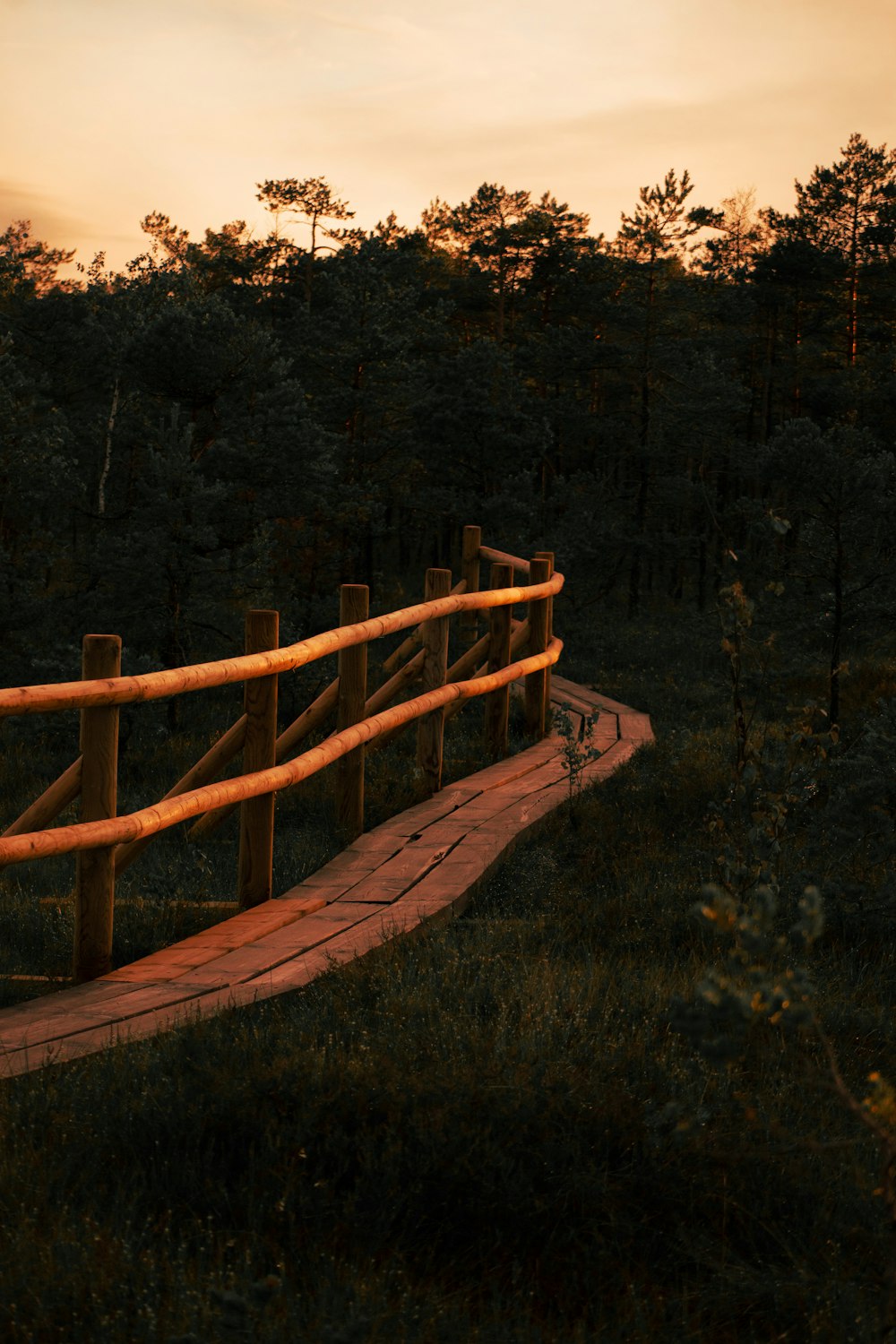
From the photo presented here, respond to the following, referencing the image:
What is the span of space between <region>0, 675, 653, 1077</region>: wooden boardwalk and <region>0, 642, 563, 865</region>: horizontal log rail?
1.95 ft

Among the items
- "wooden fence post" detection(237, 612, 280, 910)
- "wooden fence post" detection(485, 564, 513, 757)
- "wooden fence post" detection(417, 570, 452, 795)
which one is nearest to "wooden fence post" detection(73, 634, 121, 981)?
"wooden fence post" detection(237, 612, 280, 910)

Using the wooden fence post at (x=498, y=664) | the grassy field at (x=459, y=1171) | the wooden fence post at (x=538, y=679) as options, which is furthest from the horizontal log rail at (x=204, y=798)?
the wooden fence post at (x=538, y=679)

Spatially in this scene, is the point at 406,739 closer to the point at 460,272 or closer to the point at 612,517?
the point at 612,517

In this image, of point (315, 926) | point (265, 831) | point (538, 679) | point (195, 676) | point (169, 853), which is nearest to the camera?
point (195, 676)

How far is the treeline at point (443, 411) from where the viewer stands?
16766mm

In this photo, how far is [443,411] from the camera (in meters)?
26.5

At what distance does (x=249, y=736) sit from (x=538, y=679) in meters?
4.65

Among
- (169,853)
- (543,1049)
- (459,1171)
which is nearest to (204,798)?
(543,1049)

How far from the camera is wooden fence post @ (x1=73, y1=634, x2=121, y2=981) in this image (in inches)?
200

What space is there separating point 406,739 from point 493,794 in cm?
286

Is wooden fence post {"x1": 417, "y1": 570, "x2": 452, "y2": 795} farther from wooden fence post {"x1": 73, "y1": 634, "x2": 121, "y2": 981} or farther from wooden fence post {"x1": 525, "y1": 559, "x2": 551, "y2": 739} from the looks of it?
wooden fence post {"x1": 73, "y1": 634, "x2": 121, "y2": 981}

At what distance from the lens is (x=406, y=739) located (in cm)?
1095

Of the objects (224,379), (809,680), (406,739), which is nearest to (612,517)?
(224,379)

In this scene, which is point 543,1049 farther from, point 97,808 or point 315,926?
point 97,808
